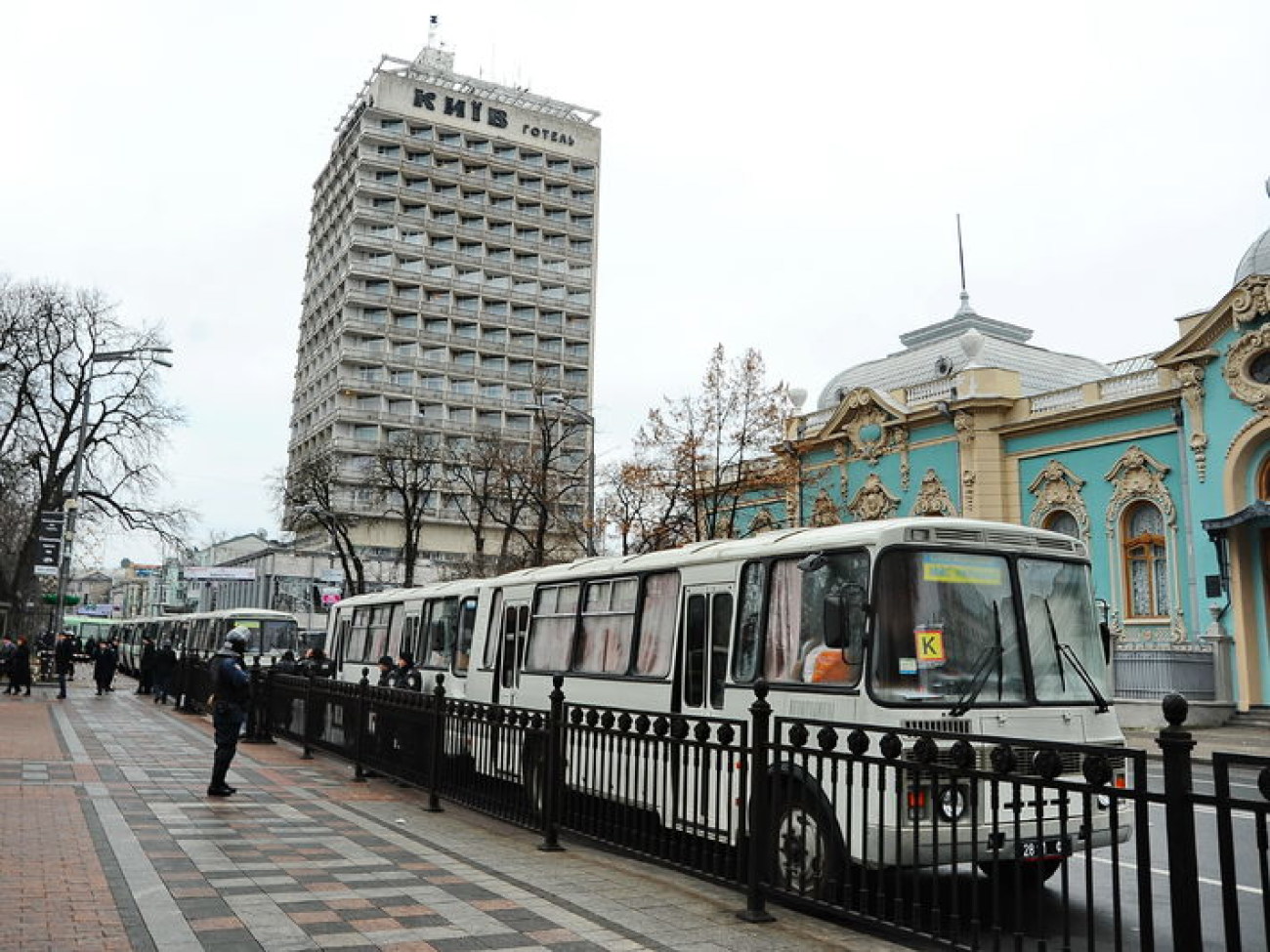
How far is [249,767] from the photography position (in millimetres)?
14484

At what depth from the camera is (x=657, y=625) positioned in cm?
1076

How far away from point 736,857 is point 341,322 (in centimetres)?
7812

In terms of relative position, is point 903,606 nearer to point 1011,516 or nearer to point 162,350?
point 1011,516

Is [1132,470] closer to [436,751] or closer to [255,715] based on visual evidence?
[255,715]

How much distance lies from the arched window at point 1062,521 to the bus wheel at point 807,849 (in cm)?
2546

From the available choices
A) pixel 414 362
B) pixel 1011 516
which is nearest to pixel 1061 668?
pixel 1011 516

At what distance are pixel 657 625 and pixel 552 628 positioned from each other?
8.87ft

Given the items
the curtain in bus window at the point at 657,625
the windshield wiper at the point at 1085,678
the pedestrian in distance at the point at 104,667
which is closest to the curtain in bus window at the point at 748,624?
the curtain in bus window at the point at 657,625

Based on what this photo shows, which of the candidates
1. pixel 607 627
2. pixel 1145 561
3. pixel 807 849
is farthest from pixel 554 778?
pixel 1145 561

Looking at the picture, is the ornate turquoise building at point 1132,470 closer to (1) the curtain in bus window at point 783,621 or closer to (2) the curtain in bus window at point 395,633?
(2) the curtain in bus window at point 395,633

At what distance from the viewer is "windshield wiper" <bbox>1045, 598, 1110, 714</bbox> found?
8227mm

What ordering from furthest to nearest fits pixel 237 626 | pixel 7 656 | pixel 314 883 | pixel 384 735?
A: pixel 237 626, pixel 7 656, pixel 384 735, pixel 314 883

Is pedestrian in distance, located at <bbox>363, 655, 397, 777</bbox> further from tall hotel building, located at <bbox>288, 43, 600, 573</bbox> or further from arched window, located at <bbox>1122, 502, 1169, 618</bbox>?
tall hotel building, located at <bbox>288, 43, 600, 573</bbox>

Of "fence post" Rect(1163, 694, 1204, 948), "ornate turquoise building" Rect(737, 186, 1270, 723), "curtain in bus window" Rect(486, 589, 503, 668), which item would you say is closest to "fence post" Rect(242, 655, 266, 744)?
"curtain in bus window" Rect(486, 589, 503, 668)
